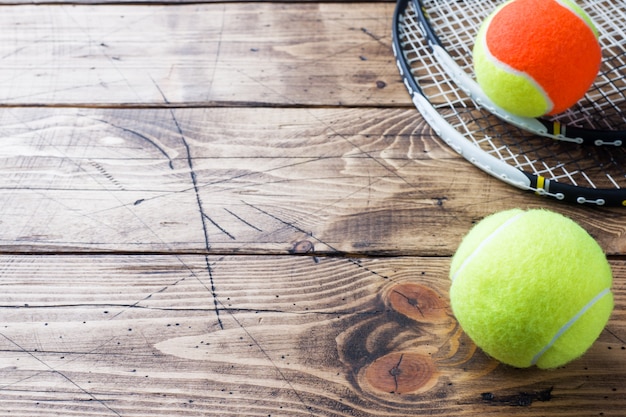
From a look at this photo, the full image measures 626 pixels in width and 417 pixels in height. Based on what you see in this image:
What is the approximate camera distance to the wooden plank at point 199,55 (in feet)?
3.01

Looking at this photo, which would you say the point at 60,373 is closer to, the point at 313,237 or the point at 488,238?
the point at 313,237

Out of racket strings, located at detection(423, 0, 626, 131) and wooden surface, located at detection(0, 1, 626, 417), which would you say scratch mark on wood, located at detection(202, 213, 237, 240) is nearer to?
wooden surface, located at detection(0, 1, 626, 417)

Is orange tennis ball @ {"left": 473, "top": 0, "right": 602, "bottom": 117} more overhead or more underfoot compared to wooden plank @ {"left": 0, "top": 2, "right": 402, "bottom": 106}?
more overhead

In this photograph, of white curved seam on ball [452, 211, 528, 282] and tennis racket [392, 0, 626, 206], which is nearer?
white curved seam on ball [452, 211, 528, 282]

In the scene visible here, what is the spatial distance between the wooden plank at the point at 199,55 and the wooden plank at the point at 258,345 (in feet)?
0.92

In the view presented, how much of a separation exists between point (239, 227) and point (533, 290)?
0.36 meters

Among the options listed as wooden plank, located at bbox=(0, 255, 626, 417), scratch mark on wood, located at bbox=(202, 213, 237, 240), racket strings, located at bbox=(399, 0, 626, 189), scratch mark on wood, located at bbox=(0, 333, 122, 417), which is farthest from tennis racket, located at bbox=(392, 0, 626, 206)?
scratch mark on wood, located at bbox=(0, 333, 122, 417)

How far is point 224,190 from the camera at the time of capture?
81cm

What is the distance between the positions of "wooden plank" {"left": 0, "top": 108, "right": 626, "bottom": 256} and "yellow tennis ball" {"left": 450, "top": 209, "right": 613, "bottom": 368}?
5.9 inches

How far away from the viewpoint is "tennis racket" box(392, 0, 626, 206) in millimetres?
756

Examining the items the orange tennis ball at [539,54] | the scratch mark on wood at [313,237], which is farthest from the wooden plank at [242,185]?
the orange tennis ball at [539,54]

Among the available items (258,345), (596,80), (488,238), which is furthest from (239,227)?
(596,80)

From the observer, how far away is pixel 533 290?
0.56 m

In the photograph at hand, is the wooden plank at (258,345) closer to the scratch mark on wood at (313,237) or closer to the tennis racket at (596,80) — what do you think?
the scratch mark on wood at (313,237)
